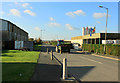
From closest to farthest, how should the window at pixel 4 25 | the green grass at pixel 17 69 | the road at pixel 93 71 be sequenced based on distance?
1. the green grass at pixel 17 69
2. the road at pixel 93 71
3. the window at pixel 4 25

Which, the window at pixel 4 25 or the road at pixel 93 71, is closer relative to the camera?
the road at pixel 93 71

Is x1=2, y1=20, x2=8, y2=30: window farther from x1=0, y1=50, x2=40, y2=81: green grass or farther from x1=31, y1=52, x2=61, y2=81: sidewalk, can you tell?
x1=31, y1=52, x2=61, y2=81: sidewalk

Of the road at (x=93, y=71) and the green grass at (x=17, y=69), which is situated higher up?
the green grass at (x=17, y=69)

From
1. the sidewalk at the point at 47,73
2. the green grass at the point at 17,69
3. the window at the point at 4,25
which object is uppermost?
the window at the point at 4,25

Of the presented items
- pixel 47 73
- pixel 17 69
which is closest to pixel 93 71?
pixel 47 73

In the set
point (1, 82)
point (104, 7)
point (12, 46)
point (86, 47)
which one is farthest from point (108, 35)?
point (1, 82)

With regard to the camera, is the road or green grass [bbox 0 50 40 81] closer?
green grass [bbox 0 50 40 81]

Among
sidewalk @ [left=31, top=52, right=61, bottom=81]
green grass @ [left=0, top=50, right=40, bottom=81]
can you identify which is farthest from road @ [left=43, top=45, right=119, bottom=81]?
green grass @ [left=0, top=50, right=40, bottom=81]

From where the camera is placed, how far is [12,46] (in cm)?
3300

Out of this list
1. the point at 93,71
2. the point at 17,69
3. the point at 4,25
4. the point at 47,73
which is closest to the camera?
the point at 47,73

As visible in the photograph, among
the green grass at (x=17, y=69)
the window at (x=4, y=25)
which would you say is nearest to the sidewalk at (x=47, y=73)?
the green grass at (x=17, y=69)

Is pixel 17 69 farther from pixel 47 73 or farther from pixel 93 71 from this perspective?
pixel 93 71

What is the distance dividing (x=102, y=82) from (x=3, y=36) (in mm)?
28350

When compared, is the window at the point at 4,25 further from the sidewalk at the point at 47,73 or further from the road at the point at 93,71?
the sidewalk at the point at 47,73
